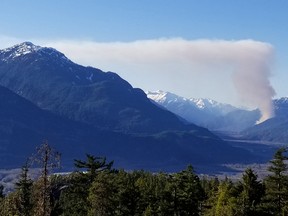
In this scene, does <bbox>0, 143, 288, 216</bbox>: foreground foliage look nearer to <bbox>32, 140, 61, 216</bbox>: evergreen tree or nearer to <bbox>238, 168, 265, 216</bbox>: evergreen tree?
<bbox>238, 168, 265, 216</bbox>: evergreen tree

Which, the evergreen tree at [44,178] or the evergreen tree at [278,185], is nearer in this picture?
the evergreen tree at [44,178]

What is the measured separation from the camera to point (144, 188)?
93.1m

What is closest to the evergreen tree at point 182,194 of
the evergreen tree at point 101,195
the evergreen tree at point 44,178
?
the evergreen tree at point 101,195

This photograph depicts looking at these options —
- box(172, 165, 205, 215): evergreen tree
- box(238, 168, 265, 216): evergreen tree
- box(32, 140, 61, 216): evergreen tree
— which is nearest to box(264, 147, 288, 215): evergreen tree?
box(238, 168, 265, 216): evergreen tree

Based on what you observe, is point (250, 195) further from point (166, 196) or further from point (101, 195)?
point (101, 195)

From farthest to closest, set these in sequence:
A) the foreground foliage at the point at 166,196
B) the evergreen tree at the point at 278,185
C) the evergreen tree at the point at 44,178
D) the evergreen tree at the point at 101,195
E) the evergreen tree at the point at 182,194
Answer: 1. the evergreen tree at the point at 182,194
2. the evergreen tree at the point at 101,195
3. the foreground foliage at the point at 166,196
4. the evergreen tree at the point at 278,185
5. the evergreen tree at the point at 44,178

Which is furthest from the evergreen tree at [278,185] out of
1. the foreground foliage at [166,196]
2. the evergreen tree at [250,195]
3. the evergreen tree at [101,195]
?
the evergreen tree at [101,195]

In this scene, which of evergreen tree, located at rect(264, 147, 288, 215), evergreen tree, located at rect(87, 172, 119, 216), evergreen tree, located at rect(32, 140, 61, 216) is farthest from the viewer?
evergreen tree, located at rect(87, 172, 119, 216)

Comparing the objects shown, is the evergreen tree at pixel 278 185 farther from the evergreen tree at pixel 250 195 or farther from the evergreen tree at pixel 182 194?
the evergreen tree at pixel 182 194

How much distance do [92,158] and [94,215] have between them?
11.2 m

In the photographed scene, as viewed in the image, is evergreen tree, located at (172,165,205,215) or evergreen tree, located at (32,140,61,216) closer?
evergreen tree, located at (32,140,61,216)

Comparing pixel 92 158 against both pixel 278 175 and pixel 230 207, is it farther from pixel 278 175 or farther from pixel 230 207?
pixel 278 175

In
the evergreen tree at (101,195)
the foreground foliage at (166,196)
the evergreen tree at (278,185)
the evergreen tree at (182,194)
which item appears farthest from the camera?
the evergreen tree at (182,194)

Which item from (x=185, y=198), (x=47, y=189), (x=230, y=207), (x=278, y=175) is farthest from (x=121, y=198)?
(x=47, y=189)
